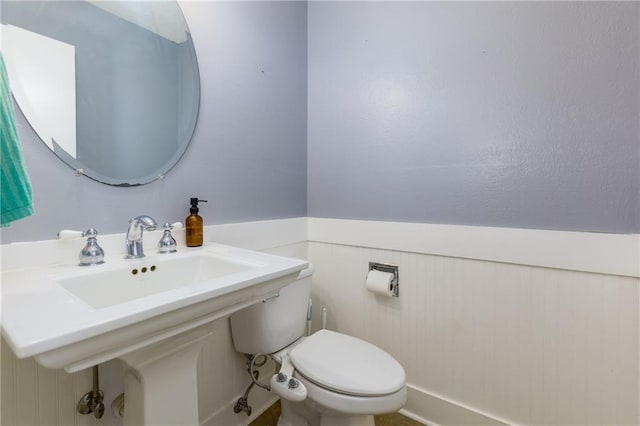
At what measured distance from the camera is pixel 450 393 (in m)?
1.29

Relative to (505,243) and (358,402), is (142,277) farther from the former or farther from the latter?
(505,243)

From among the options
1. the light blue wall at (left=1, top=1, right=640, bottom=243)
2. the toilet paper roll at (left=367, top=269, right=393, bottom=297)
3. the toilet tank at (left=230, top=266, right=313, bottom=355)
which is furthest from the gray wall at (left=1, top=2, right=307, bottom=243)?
the toilet paper roll at (left=367, top=269, right=393, bottom=297)

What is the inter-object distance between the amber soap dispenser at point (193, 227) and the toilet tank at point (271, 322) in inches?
12.9

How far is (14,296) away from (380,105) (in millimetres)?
1370

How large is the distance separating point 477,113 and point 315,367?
113 cm

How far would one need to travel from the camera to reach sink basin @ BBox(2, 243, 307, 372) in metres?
0.45

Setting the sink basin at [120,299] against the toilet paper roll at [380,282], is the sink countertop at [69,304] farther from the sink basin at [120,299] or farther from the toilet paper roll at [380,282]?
the toilet paper roll at [380,282]

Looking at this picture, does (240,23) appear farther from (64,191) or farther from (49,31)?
(64,191)

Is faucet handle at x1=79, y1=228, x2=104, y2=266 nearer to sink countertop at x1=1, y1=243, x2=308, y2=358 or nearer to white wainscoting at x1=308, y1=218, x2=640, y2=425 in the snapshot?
sink countertop at x1=1, y1=243, x2=308, y2=358

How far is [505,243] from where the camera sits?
1.14m

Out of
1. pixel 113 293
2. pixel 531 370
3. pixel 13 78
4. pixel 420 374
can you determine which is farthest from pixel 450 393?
pixel 13 78

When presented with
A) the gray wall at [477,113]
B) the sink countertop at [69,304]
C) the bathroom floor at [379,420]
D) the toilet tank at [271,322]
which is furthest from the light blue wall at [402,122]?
the bathroom floor at [379,420]

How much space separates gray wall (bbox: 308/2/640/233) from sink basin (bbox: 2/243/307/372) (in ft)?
2.47

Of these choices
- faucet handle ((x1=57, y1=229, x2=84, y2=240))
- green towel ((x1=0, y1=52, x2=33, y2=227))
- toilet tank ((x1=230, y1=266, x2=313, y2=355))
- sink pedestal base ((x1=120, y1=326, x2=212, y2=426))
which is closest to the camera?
green towel ((x1=0, y1=52, x2=33, y2=227))
